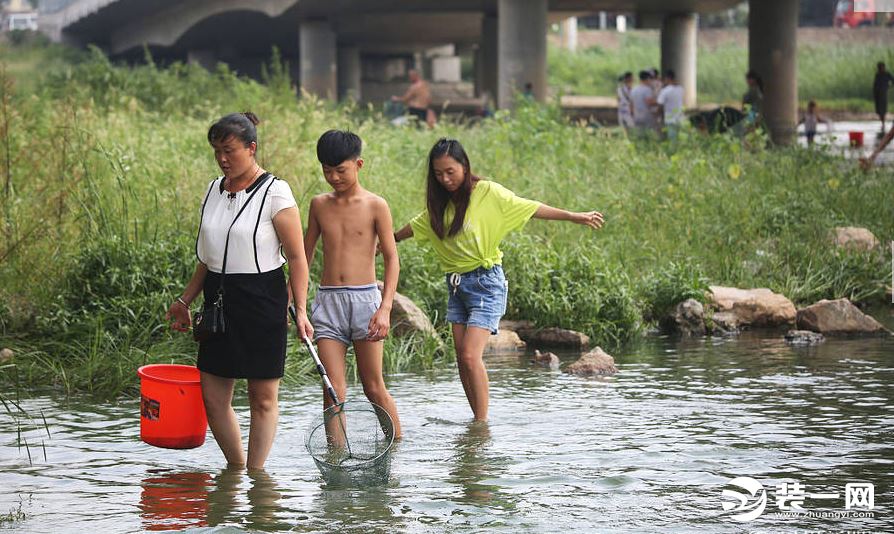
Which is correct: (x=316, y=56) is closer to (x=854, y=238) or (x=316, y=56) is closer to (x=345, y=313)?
(x=854, y=238)

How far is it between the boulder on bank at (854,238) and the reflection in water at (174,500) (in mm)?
8145

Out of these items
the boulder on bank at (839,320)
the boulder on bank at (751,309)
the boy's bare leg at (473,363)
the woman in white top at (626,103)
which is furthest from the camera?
the woman in white top at (626,103)

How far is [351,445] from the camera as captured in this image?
6590mm

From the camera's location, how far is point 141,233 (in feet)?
34.1

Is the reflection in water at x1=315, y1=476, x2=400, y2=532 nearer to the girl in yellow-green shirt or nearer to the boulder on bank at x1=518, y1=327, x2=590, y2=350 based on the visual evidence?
the girl in yellow-green shirt

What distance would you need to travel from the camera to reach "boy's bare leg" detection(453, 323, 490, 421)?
25.4 feet

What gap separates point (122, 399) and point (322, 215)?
104 inches

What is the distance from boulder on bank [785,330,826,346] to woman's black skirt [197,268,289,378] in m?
5.81

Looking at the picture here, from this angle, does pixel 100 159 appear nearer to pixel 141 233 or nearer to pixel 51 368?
pixel 141 233

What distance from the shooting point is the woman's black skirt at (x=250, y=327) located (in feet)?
20.3

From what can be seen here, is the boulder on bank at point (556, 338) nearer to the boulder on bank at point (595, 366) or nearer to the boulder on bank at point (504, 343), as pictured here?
the boulder on bank at point (504, 343)

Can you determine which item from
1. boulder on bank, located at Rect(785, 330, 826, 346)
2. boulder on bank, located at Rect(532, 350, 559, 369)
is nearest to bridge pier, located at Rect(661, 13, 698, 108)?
boulder on bank, located at Rect(785, 330, 826, 346)

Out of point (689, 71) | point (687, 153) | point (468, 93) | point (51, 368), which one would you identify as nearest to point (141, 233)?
point (51, 368)

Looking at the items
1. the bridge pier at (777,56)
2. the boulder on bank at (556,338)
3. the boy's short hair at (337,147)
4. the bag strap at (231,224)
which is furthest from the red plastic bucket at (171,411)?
the bridge pier at (777,56)
